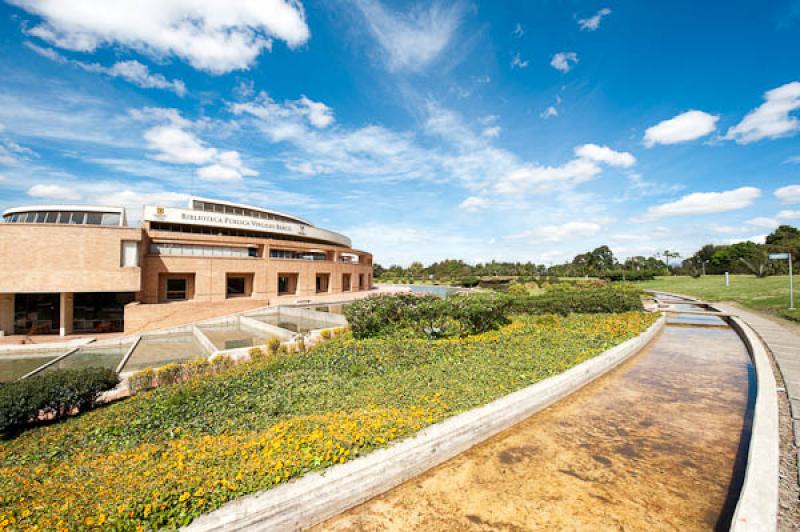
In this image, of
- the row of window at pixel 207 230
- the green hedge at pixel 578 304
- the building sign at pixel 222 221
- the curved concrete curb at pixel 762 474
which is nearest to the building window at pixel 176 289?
the row of window at pixel 207 230

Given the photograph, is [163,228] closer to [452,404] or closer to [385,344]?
[385,344]

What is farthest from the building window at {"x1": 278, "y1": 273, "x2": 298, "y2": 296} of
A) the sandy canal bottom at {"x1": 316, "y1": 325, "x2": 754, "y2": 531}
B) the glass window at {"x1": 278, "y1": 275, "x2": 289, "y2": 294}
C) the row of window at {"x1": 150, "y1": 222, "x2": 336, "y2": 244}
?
the sandy canal bottom at {"x1": 316, "y1": 325, "x2": 754, "y2": 531}

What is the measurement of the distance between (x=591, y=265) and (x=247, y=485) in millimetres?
78734

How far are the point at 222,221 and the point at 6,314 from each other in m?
14.3

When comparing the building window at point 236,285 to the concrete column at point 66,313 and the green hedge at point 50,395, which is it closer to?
the concrete column at point 66,313

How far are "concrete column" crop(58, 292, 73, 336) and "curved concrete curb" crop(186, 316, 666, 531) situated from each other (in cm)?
2419

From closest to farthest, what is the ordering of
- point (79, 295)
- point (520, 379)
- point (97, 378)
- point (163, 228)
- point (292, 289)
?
point (520, 379), point (97, 378), point (79, 295), point (163, 228), point (292, 289)

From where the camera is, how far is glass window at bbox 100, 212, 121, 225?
76.1 feet

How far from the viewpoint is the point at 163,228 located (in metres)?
29.1

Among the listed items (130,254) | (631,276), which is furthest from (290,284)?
(631,276)

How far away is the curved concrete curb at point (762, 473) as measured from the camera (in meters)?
2.93

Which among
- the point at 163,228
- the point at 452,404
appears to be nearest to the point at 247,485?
the point at 452,404

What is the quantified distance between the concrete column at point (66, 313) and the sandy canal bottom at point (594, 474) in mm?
24666

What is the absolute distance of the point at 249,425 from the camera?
19.6 feet
